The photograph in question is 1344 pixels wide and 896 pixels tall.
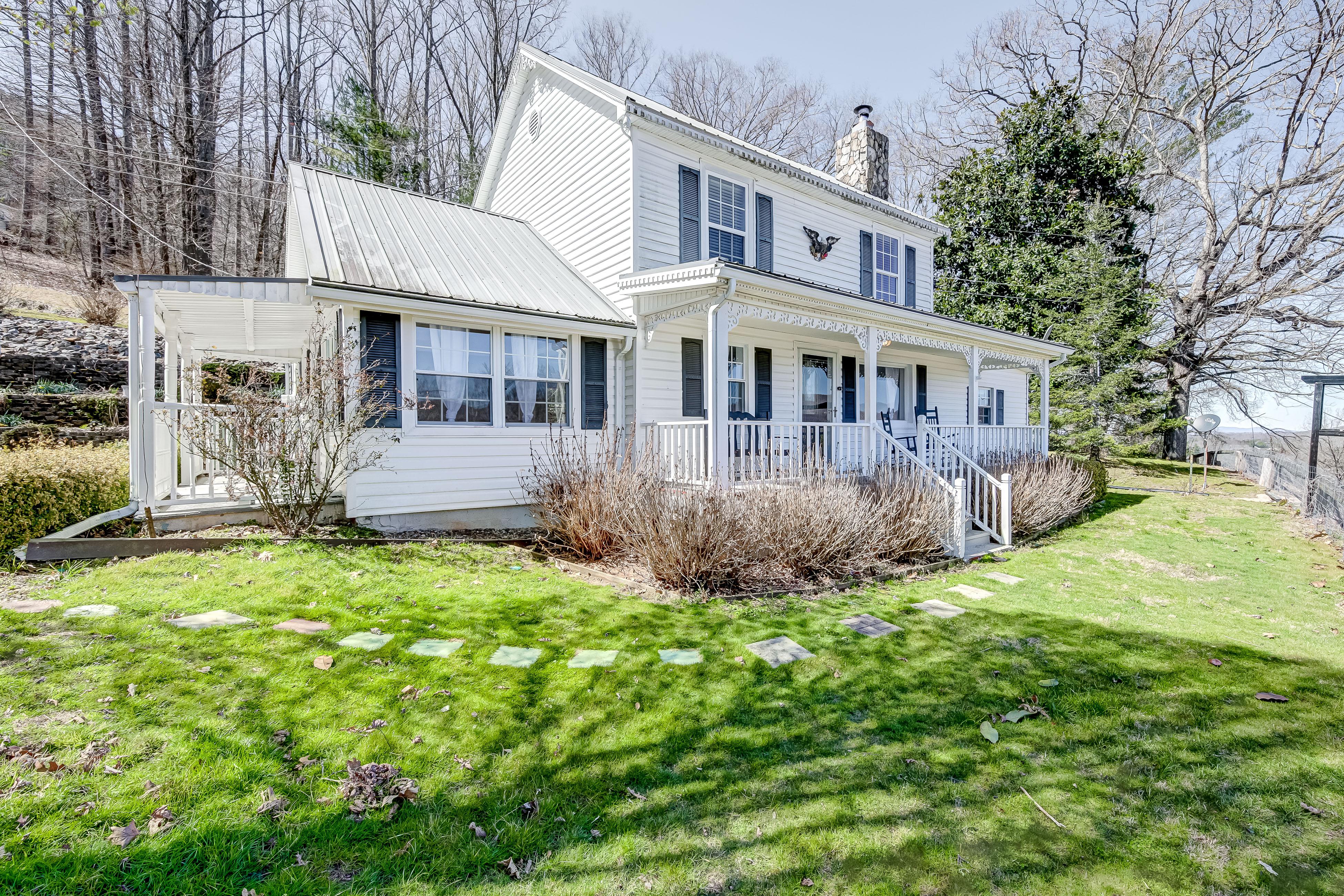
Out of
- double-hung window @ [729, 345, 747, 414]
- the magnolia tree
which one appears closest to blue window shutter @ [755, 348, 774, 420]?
double-hung window @ [729, 345, 747, 414]

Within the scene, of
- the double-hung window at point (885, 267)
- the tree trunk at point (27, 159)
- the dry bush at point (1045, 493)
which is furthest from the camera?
the tree trunk at point (27, 159)

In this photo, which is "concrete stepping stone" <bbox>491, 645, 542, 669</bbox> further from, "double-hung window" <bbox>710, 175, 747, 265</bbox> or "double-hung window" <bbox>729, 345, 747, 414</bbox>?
"double-hung window" <bbox>710, 175, 747, 265</bbox>

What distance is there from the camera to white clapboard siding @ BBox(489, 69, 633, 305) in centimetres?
972

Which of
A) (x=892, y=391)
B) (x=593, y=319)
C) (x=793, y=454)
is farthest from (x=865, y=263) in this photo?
(x=793, y=454)

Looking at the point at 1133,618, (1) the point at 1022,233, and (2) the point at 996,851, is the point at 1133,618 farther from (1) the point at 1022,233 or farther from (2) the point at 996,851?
(1) the point at 1022,233

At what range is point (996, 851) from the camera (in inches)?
97.7

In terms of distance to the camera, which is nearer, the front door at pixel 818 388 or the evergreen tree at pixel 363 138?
the front door at pixel 818 388

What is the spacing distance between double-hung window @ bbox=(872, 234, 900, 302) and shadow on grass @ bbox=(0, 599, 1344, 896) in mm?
10486

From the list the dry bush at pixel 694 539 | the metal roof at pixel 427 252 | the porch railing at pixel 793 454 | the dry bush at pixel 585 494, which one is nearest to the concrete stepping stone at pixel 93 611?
the metal roof at pixel 427 252

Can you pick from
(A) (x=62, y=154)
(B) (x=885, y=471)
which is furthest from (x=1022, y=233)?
(A) (x=62, y=154)

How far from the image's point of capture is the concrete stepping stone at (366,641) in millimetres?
4059

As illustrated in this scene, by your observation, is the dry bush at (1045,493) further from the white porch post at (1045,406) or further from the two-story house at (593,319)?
the white porch post at (1045,406)

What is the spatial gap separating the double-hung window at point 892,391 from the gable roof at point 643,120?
11.1ft

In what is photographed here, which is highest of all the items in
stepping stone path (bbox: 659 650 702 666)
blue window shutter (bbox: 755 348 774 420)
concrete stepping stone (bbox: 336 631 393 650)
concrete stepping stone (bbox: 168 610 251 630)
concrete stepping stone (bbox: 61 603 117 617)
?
blue window shutter (bbox: 755 348 774 420)
